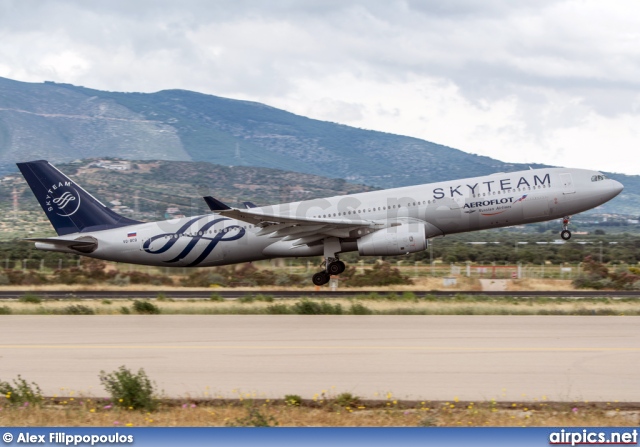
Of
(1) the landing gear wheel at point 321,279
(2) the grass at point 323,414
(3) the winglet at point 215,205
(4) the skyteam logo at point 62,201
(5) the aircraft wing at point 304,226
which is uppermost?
(4) the skyteam logo at point 62,201

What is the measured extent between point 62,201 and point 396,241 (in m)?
13.4

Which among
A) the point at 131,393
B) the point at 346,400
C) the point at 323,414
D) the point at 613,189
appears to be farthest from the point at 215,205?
the point at 323,414

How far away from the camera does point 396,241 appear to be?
31172 millimetres

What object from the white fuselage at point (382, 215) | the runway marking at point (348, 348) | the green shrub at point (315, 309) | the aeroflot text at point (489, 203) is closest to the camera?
the runway marking at point (348, 348)

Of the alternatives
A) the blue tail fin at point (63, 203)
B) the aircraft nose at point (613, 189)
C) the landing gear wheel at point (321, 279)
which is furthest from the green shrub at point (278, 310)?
the aircraft nose at point (613, 189)

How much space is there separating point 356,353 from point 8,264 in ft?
121

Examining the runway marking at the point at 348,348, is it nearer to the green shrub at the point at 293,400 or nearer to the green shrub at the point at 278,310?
the green shrub at the point at 293,400

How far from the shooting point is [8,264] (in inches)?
1903

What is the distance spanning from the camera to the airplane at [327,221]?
31.9 meters

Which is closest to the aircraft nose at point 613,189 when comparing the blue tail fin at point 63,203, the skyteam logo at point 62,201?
the blue tail fin at point 63,203

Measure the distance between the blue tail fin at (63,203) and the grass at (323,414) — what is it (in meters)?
23.1

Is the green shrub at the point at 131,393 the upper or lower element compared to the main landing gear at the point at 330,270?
lower

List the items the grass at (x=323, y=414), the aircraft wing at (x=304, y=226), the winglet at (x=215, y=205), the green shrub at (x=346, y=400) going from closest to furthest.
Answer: the grass at (x=323, y=414) < the green shrub at (x=346, y=400) < the winglet at (x=215, y=205) < the aircraft wing at (x=304, y=226)

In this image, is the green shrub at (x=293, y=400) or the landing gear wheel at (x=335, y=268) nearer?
the green shrub at (x=293, y=400)
